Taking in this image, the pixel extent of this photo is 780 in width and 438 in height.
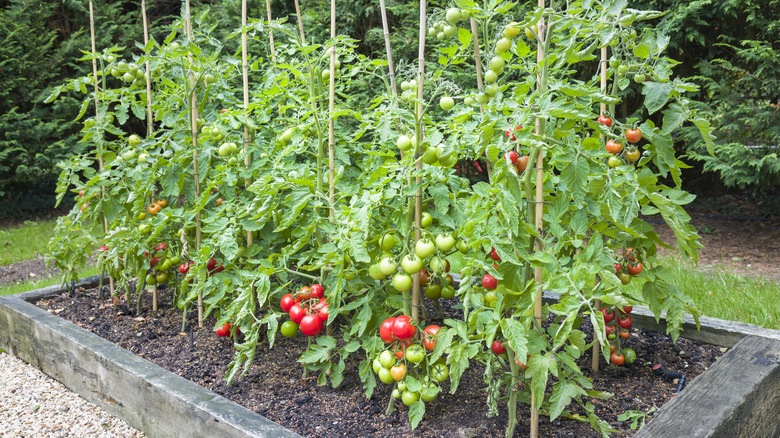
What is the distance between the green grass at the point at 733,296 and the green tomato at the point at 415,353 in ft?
5.28

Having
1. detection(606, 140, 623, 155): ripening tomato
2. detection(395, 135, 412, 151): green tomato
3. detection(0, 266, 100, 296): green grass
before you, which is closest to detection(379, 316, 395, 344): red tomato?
detection(395, 135, 412, 151): green tomato

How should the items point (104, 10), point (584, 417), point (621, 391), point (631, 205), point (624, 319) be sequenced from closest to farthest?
1. point (631, 205)
2. point (584, 417)
3. point (621, 391)
4. point (624, 319)
5. point (104, 10)

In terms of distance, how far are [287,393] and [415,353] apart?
2.22ft

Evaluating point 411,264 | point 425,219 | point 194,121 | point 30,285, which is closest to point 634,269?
point 425,219

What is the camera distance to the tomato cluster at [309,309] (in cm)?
176

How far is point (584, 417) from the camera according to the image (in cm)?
172

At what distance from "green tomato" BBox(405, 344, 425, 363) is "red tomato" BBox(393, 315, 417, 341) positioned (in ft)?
0.18

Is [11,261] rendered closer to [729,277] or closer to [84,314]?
[84,314]

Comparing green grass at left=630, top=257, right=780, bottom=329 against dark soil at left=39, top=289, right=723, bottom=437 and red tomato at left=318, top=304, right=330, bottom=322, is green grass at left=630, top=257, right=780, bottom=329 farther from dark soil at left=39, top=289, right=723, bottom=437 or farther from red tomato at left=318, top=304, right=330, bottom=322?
red tomato at left=318, top=304, right=330, bottom=322

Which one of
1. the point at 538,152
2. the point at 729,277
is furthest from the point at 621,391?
the point at 729,277

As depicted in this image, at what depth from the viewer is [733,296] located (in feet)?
9.62

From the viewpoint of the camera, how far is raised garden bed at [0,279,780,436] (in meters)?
1.61

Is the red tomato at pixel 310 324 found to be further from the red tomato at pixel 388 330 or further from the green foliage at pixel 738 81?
the green foliage at pixel 738 81

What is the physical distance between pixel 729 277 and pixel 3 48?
7668 mm
